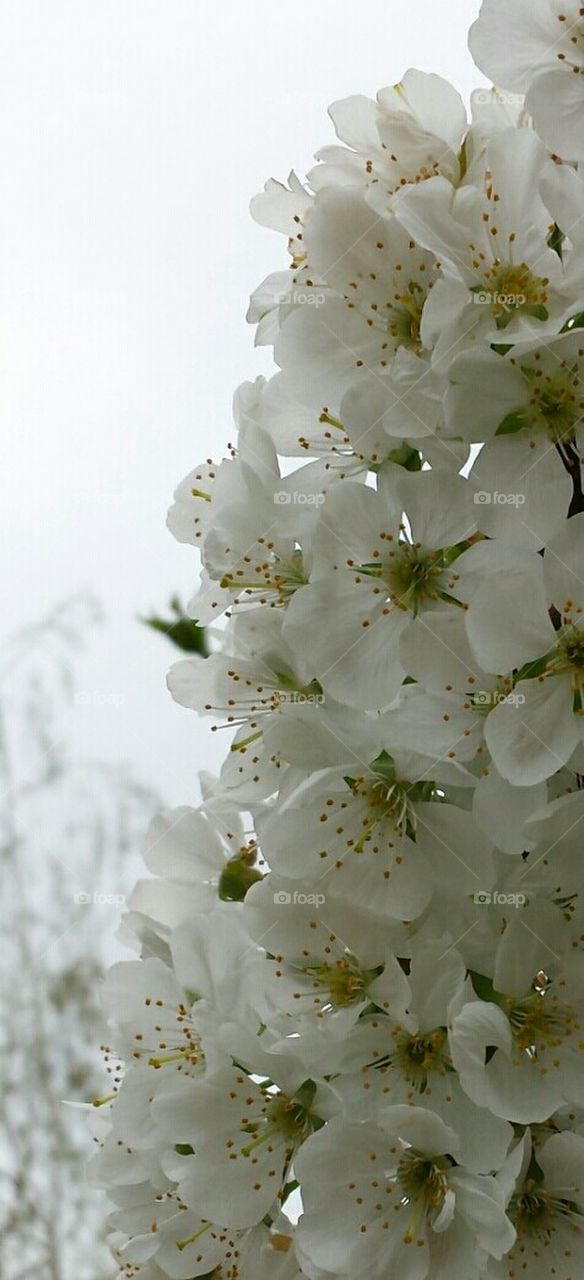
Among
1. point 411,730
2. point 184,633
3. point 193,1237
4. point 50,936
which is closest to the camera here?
point 411,730

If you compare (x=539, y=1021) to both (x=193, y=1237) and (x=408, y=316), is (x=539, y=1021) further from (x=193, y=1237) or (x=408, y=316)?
(x=408, y=316)

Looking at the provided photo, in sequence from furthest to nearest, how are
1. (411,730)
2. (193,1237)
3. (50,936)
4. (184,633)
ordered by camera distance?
(50,936) → (184,633) → (193,1237) → (411,730)

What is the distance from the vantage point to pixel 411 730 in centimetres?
56

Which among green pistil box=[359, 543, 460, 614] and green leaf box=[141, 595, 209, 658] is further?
green leaf box=[141, 595, 209, 658]

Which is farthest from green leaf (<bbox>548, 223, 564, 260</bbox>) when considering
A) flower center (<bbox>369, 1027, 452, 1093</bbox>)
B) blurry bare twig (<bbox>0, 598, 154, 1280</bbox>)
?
blurry bare twig (<bbox>0, 598, 154, 1280</bbox>)

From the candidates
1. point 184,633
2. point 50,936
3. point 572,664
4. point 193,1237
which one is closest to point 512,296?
point 572,664

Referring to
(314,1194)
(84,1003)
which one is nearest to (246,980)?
(314,1194)

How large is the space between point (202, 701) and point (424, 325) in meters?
0.25

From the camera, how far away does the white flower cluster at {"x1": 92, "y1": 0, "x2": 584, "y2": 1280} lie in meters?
0.56

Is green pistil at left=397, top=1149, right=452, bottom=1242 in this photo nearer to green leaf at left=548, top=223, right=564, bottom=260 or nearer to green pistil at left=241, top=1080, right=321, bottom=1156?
green pistil at left=241, top=1080, right=321, bottom=1156

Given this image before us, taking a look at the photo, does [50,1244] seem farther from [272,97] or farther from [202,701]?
[272,97]

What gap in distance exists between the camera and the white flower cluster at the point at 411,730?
1.83 ft

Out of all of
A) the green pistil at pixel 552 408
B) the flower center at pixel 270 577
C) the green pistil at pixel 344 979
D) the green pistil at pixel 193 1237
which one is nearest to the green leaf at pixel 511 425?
the green pistil at pixel 552 408

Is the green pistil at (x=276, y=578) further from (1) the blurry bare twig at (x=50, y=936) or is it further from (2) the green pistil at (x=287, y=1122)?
(1) the blurry bare twig at (x=50, y=936)
